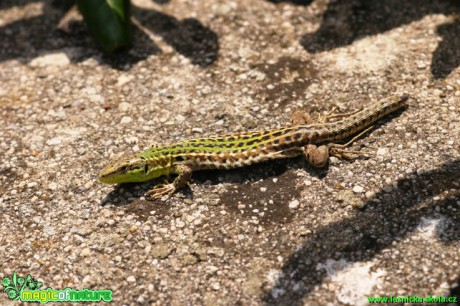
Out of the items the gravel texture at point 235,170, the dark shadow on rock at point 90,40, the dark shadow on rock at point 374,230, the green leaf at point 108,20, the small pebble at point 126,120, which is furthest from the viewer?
the dark shadow on rock at point 90,40

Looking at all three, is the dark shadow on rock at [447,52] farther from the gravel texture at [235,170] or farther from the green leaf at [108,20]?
the green leaf at [108,20]

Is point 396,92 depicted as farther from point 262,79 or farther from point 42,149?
point 42,149

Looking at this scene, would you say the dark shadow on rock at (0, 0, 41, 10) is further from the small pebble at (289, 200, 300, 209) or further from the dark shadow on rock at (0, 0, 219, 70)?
the small pebble at (289, 200, 300, 209)

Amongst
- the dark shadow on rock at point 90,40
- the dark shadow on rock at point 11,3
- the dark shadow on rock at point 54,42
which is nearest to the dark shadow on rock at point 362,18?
the dark shadow on rock at point 90,40

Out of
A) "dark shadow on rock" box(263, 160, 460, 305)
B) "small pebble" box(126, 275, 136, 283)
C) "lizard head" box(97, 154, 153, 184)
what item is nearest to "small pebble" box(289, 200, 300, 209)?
"dark shadow on rock" box(263, 160, 460, 305)

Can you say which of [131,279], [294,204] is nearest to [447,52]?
[294,204]

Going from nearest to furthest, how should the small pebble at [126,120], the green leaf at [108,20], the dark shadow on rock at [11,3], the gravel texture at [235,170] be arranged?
the gravel texture at [235,170], the small pebble at [126,120], the green leaf at [108,20], the dark shadow on rock at [11,3]
